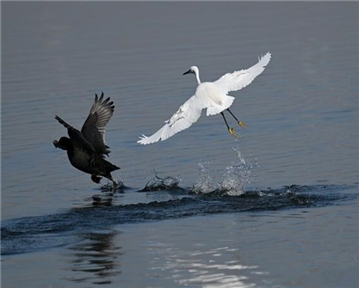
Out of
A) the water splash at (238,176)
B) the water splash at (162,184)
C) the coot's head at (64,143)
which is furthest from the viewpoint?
the water splash at (162,184)

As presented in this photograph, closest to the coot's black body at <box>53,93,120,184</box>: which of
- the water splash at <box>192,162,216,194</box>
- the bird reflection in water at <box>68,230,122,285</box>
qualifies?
the water splash at <box>192,162,216,194</box>

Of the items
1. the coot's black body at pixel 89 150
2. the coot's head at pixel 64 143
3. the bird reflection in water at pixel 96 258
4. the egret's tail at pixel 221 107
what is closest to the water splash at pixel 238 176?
the egret's tail at pixel 221 107

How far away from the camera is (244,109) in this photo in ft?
65.2

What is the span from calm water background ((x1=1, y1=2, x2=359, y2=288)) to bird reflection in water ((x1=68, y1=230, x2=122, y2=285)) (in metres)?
0.02

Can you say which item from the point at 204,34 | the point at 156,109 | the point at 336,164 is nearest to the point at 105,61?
the point at 204,34

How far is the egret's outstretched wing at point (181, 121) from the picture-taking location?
13523mm

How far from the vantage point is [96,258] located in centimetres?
1120

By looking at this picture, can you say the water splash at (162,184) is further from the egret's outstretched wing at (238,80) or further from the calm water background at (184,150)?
the egret's outstretched wing at (238,80)

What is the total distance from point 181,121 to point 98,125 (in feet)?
6.46

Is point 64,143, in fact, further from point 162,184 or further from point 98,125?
point 162,184

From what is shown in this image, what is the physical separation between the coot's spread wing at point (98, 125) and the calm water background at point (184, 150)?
2.22 ft

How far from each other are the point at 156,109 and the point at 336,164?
18.3 feet

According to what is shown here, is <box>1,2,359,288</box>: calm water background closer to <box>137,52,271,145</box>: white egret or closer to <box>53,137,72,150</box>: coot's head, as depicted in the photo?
<box>53,137,72,150</box>: coot's head

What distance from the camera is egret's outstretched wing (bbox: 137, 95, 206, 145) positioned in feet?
44.4
